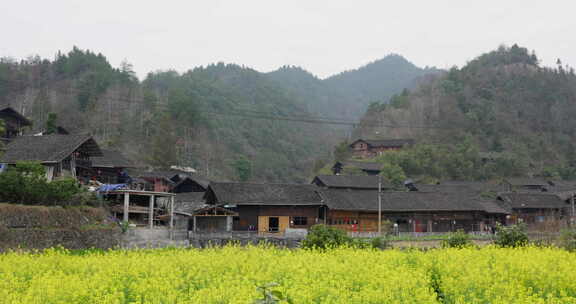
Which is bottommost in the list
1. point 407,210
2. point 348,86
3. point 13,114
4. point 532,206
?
point 407,210

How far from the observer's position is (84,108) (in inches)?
3051

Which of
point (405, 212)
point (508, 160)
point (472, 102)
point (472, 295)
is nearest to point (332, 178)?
point (405, 212)

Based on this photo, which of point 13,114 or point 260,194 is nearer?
point 13,114

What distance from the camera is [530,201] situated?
59.0 m

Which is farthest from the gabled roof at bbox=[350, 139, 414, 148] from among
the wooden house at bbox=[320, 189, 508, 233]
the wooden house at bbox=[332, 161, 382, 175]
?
the wooden house at bbox=[320, 189, 508, 233]

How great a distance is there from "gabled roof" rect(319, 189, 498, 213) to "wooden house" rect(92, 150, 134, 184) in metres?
17.6

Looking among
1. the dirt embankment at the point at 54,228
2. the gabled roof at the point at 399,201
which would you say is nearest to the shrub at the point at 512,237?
the gabled roof at the point at 399,201

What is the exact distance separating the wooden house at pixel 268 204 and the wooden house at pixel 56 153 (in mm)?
10725

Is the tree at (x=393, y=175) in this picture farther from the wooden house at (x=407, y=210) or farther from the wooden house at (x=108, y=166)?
the wooden house at (x=108, y=166)

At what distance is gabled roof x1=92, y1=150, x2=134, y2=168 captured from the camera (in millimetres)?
41375

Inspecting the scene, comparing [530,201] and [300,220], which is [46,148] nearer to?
[300,220]

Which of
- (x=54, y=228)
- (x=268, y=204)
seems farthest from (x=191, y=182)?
(x=54, y=228)

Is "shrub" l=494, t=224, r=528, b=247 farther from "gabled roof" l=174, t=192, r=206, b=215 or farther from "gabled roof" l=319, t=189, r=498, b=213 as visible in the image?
"gabled roof" l=174, t=192, r=206, b=215

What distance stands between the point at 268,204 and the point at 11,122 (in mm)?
22481
